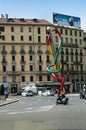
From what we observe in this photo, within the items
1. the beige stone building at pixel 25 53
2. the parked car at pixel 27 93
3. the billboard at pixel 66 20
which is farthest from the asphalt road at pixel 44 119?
the billboard at pixel 66 20

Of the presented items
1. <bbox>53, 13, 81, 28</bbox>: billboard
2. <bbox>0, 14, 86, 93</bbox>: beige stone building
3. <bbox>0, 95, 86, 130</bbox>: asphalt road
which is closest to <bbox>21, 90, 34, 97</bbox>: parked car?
<bbox>0, 14, 86, 93</bbox>: beige stone building

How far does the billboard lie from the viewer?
138925 mm

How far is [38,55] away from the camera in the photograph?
5369 inches

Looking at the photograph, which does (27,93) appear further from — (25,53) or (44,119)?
(44,119)

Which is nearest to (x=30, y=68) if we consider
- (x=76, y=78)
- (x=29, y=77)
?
(x=29, y=77)

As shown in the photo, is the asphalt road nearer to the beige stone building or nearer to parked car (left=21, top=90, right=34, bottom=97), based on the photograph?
parked car (left=21, top=90, right=34, bottom=97)

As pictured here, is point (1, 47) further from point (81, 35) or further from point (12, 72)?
point (81, 35)

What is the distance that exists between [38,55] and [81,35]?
58.9 ft

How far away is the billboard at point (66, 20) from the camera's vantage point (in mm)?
138925

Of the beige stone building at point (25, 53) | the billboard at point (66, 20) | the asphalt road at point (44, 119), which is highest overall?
the billboard at point (66, 20)

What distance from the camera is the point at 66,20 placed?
141625mm

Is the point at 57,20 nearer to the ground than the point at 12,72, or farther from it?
farther from it

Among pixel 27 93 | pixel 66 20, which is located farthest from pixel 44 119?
pixel 66 20

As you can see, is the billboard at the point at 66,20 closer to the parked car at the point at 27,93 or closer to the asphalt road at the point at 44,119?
the parked car at the point at 27,93
